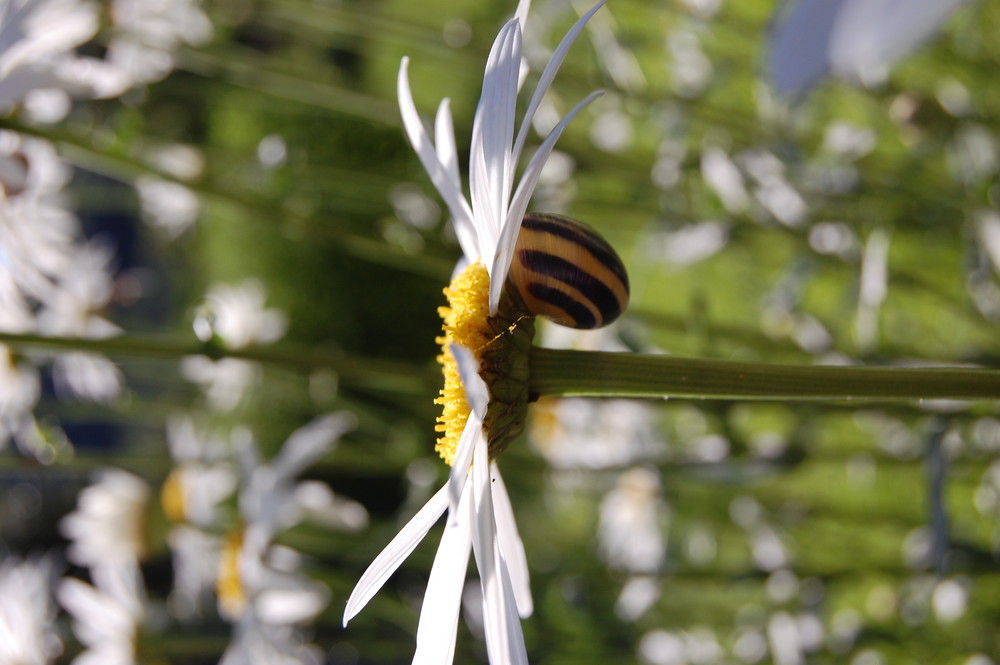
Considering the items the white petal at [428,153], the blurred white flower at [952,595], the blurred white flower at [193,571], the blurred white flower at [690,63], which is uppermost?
the blurred white flower at [690,63]

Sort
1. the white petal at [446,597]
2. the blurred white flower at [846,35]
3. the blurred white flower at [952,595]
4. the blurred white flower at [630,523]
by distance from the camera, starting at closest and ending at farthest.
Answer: the blurred white flower at [846,35] → the white petal at [446,597] → the blurred white flower at [952,595] → the blurred white flower at [630,523]

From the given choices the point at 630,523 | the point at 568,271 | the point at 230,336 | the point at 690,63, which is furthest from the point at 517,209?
the point at 230,336

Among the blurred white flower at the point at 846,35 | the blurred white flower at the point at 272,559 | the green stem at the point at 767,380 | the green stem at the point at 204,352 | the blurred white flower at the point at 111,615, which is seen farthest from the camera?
the blurred white flower at the point at 111,615

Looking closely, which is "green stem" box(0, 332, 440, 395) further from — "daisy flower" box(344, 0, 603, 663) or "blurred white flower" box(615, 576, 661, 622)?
"blurred white flower" box(615, 576, 661, 622)

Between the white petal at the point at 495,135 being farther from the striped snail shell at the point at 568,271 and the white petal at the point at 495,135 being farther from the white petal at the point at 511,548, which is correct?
the white petal at the point at 511,548

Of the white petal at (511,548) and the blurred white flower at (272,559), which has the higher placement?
the blurred white flower at (272,559)

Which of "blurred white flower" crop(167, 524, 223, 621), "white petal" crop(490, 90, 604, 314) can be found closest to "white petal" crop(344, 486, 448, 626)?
"white petal" crop(490, 90, 604, 314)

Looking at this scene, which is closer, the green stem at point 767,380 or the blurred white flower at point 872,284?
the green stem at point 767,380

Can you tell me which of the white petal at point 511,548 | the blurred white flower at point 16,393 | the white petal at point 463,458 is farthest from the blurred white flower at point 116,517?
the white petal at point 463,458
